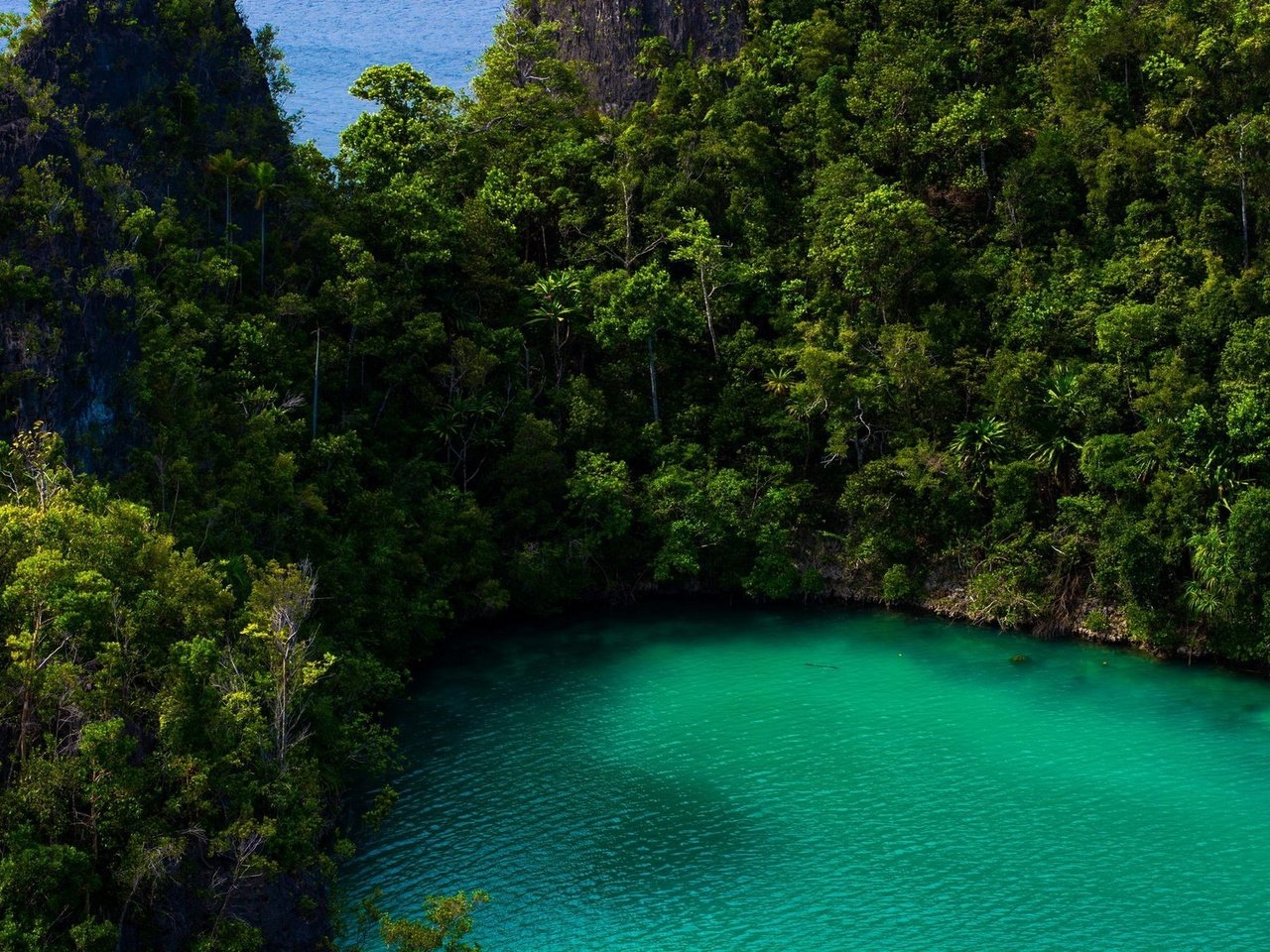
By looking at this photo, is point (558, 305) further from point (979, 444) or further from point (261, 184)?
point (979, 444)

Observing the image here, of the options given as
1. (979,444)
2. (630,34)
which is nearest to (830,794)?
(979,444)

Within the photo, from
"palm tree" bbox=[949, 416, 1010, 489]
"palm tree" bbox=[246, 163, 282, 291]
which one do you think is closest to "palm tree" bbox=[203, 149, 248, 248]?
"palm tree" bbox=[246, 163, 282, 291]

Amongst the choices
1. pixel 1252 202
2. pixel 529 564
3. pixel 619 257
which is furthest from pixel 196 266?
pixel 1252 202

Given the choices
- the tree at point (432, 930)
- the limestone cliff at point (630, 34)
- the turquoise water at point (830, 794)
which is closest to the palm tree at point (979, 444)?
the turquoise water at point (830, 794)

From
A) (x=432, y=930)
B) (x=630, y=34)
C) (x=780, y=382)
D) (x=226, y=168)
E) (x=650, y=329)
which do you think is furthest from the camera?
(x=630, y=34)

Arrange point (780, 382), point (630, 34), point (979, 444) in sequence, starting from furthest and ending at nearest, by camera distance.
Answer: point (630, 34)
point (780, 382)
point (979, 444)
